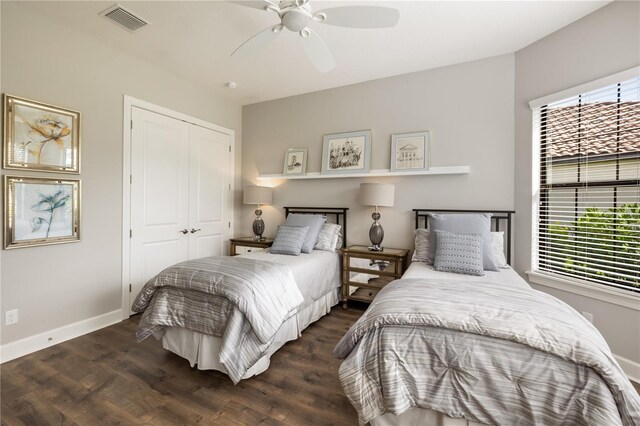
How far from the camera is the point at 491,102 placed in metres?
3.10

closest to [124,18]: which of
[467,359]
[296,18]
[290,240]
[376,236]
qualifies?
[296,18]

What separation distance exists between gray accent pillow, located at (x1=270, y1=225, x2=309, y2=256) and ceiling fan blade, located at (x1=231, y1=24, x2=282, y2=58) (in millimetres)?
1903

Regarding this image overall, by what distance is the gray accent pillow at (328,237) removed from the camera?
Result: 11.7 ft

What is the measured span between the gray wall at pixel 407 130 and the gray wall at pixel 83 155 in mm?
1746

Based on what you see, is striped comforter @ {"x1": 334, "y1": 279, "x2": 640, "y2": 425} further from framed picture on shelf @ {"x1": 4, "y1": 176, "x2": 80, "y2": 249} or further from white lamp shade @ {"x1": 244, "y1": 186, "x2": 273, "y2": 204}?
white lamp shade @ {"x1": 244, "y1": 186, "x2": 273, "y2": 204}

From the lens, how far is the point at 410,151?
347 cm

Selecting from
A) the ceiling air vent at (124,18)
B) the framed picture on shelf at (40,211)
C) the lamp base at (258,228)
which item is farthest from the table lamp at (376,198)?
the framed picture on shelf at (40,211)

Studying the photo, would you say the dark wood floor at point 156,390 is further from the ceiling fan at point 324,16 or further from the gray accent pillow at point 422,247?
the ceiling fan at point 324,16

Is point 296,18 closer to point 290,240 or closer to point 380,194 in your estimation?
point 380,194

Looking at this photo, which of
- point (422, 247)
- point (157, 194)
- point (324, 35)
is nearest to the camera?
point (324, 35)

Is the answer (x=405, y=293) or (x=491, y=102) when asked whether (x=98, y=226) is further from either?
(x=491, y=102)

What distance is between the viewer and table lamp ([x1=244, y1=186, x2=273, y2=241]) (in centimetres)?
420

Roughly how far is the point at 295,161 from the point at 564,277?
3347mm

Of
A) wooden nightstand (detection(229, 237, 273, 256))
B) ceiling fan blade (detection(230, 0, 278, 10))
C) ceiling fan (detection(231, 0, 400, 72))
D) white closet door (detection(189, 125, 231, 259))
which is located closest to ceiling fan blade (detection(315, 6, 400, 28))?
ceiling fan (detection(231, 0, 400, 72))
